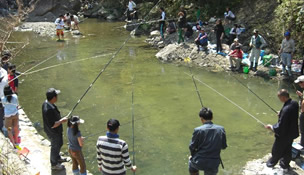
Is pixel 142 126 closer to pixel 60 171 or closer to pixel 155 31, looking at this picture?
pixel 60 171

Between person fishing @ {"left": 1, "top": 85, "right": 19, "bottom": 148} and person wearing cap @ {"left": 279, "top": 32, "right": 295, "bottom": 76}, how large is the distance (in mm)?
8468

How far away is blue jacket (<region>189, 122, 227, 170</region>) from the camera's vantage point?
4266 millimetres

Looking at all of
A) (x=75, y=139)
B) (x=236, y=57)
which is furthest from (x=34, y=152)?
(x=236, y=57)

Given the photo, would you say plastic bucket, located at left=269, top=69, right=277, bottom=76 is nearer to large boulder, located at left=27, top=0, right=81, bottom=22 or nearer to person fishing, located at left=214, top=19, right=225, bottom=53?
person fishing, located at left=214, top=19, right=225, bottom=53

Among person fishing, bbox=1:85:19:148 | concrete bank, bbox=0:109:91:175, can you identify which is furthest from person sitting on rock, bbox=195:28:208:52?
person fishing, bbox=1:85:19:148

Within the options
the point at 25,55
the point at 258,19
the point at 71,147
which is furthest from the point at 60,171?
the point at 258,19

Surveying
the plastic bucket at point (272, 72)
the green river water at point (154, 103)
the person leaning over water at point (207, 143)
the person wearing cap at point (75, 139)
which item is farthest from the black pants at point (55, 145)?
the plastic bucket at point (272, 72)

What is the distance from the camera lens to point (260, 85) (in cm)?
1108

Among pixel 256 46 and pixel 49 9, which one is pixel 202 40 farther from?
pixel 49 9

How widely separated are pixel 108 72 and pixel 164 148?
6.16 meters

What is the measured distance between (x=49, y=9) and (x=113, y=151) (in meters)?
26.5

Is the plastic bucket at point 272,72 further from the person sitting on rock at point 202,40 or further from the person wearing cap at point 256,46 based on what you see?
the person sitting on rock at point 202,40

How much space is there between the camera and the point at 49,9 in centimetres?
2816

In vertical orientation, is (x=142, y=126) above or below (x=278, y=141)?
below
